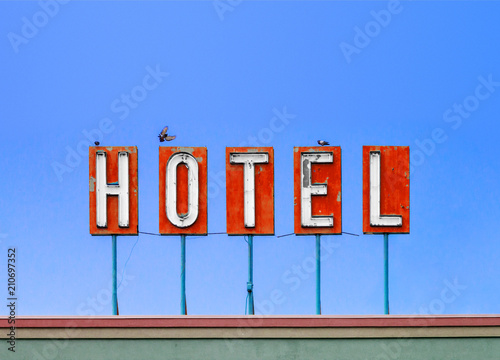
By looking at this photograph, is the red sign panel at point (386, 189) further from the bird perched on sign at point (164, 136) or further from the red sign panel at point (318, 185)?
the bird perched on sign at point (164, 136)

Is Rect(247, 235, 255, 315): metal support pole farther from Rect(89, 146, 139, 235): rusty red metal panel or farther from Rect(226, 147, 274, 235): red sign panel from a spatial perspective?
Rect(89, 146, 139, 235): rusty red metal panel

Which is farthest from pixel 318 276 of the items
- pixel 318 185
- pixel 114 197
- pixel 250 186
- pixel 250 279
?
pixel 114 197

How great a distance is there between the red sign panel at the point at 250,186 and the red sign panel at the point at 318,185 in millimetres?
813

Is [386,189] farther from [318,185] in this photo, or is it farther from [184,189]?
[184,189]

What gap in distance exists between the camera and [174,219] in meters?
28.0

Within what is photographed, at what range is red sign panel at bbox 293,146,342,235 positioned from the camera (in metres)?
28.0

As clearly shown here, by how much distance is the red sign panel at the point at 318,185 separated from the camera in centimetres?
2798

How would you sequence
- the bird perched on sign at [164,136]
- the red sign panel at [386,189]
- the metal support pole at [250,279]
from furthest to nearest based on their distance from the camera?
the bird perched on sign at [164,136] < the red sign panel at [386,189] < the metal support pole at [250,279]

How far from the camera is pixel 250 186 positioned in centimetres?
2819
